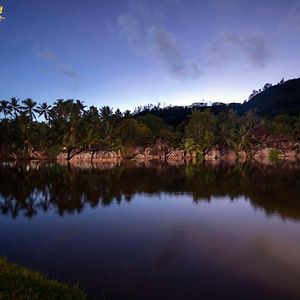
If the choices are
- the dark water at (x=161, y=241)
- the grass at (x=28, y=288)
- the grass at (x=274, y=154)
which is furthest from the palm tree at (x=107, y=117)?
the grass at (x=28, y=288)

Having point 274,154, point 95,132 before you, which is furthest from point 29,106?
point 274,154

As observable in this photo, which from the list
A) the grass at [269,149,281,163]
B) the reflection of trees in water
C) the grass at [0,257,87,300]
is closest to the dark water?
the reflection of trees in water

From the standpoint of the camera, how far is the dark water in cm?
1303

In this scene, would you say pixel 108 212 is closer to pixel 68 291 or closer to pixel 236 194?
pixel 236 194

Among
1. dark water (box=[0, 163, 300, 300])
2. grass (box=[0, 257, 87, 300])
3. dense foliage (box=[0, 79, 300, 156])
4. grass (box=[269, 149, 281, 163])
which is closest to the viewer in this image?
grass (box=[0, 257, 87, 300])

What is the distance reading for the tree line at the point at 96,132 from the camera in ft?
322

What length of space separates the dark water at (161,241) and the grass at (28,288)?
7.28 feet

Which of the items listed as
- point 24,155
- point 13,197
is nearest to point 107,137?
point 24,155

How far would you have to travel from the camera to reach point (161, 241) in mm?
18625

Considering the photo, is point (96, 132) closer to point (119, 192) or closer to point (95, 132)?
point (95, 132)

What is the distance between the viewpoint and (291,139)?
119312 mm

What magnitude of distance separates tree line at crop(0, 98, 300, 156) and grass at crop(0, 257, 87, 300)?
86628 mm

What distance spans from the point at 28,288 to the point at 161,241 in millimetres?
10030

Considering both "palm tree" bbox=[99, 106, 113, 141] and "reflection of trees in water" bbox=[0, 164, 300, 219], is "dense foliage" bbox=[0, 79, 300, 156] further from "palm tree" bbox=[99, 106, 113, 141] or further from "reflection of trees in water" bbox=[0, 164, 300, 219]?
"reflection of trees in water" bbox=[0, 164, 300, 219]
